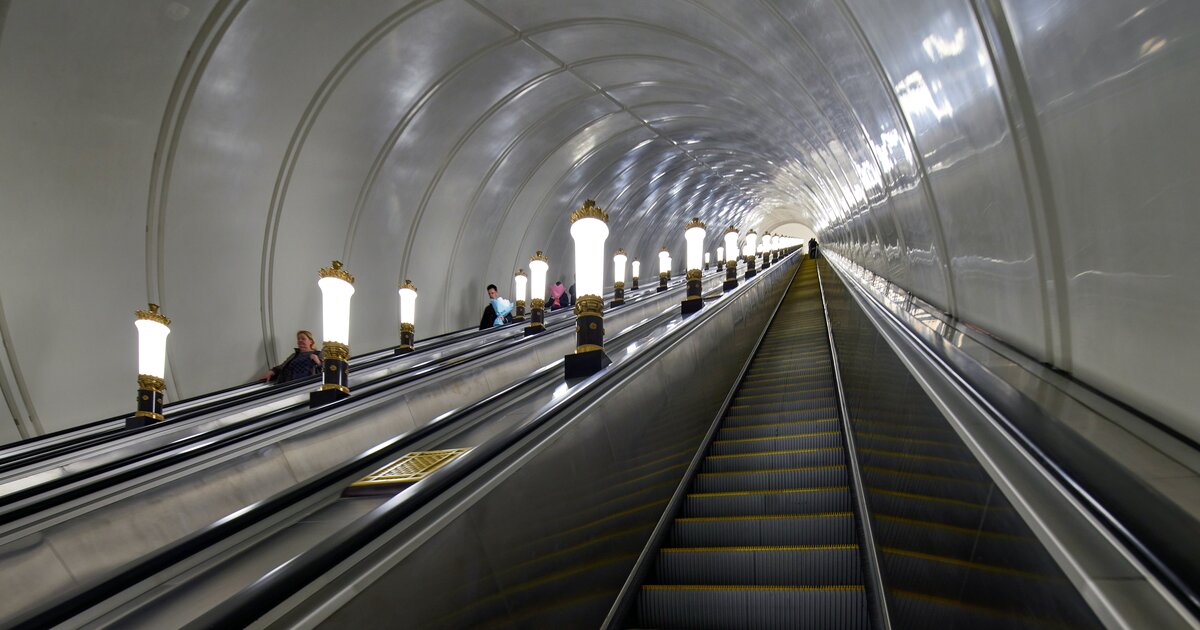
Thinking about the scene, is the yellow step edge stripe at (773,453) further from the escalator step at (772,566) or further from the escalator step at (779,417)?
the escalator step at (772,566)

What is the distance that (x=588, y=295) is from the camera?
516 centimetres

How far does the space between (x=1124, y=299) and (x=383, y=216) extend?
1329 centimetres

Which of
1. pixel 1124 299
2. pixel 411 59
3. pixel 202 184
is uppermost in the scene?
pixel 411 59

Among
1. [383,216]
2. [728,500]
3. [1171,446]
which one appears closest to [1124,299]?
[1171,446]

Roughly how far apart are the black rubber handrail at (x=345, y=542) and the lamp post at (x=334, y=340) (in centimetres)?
363

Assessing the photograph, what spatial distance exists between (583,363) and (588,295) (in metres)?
0.59

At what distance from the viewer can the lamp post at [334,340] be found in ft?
19.4

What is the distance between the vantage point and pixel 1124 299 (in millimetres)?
2043

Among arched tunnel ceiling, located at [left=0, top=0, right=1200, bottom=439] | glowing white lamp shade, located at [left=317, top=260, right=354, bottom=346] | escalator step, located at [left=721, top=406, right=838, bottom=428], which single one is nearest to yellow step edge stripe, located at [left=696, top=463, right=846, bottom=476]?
escalator step, located at [left=721, top=406, right=838, bottom=428]

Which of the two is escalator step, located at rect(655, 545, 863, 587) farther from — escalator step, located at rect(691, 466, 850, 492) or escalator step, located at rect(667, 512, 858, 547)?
escalator step, located at rect(691, 466, 850, 492)

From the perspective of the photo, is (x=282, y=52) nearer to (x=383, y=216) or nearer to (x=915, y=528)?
(x=383, y=216)

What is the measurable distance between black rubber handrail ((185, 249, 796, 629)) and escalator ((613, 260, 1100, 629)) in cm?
123

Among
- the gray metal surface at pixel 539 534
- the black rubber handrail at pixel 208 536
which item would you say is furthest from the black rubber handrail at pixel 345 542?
the black rubber handrail at pixel 208 536

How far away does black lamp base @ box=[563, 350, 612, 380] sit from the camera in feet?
15.6
